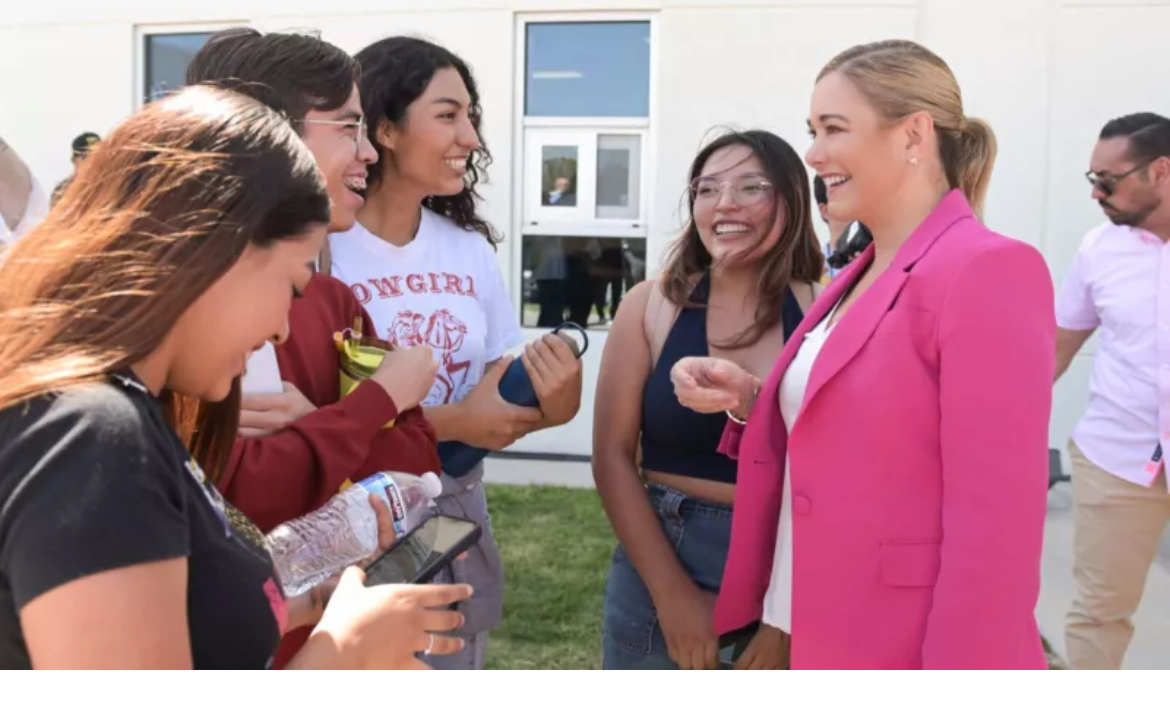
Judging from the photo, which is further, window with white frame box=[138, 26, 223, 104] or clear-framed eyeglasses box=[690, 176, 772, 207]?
window with white frame box=[138, 26, 223, 104]

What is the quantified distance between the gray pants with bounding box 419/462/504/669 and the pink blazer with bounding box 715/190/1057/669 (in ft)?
2.60

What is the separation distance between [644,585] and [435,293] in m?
0.87

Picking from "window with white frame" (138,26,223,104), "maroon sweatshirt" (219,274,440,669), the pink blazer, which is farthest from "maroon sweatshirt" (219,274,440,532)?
"window with white frame" (138,26,223,104)

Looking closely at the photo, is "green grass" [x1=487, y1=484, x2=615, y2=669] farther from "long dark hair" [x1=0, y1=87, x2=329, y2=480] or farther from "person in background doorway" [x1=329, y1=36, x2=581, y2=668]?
"long dark hair" [x1=0, y1=87, x2=329, y2=480]

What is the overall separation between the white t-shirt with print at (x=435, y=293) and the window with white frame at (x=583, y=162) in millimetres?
4720

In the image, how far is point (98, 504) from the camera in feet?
2.75

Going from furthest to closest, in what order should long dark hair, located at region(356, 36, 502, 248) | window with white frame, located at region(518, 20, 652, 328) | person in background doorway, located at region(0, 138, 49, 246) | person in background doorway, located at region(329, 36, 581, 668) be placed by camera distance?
1. window with white frame, located at region(518, 20, 652, 328)
2. person in background doorway, located at region(0, 138, 49, 246)
3. long dark hair, located at region(356, 36, 502, 248)
4. person in background doorway, located at region(329, 36, 581, 668)

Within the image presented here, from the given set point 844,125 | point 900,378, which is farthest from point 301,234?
point 844,125

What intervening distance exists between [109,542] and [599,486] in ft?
5.38

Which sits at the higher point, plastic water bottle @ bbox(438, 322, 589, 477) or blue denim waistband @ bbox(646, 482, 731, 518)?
plastic water bottle @ bbox(438, 322, 589, 477)

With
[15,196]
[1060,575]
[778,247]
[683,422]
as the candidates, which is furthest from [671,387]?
[1060,575]

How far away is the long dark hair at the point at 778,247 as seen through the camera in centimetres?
237

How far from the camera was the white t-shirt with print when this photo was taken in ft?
7.38

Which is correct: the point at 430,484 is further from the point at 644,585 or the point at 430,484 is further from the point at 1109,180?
the point at 1109,180
